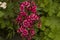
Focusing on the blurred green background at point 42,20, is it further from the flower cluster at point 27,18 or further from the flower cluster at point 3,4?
the flower cluster at point 27,18

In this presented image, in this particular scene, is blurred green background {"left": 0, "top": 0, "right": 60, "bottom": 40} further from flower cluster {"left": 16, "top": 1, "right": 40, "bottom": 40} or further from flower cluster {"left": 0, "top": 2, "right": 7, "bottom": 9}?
flower cluster {"left": 16, "top": 1, "right": 40, "bottom": 40}

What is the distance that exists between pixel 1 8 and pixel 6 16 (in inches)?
6.4

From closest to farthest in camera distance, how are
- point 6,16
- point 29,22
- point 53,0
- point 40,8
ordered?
1. point 29,22
2. point 6,16
3. point 40,8
4. point 53,0

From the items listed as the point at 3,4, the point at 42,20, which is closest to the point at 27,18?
the point at 3,4

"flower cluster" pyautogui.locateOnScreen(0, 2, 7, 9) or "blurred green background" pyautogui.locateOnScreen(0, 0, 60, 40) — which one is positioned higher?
"flower cluster" pyautogui.locateOnScreen(0, 2, 7, 9)

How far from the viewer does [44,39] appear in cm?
→ 270

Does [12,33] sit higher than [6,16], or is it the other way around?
[6,16]

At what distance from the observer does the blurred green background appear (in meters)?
2.61

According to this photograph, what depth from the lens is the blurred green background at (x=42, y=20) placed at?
2.61m

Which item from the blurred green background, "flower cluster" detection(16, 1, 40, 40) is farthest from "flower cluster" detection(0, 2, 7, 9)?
"flower cluster" detection(16, 1, 40, 40)

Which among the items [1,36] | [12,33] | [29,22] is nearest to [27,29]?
[29,22]

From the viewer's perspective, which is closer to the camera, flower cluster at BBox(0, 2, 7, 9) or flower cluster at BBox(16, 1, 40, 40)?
flower cluster at BBox(16, 1, 40, 40)

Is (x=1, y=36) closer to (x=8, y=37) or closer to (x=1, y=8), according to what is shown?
(x=8, y=37)

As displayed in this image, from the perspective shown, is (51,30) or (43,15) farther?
(43,15)
